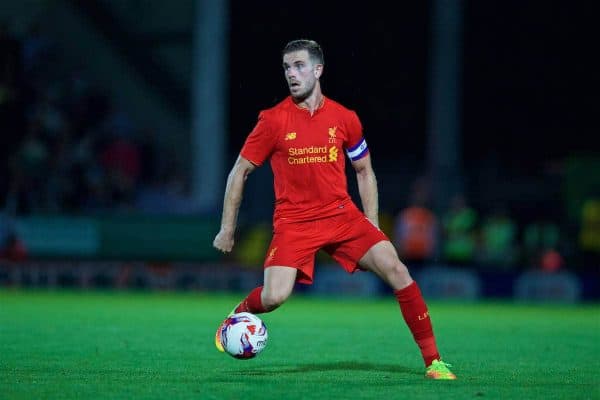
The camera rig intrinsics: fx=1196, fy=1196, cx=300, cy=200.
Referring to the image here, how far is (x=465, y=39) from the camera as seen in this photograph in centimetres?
2633

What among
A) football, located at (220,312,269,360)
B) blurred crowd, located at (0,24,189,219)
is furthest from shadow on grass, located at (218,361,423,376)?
blurred crowd, located at (0,24,189,219)

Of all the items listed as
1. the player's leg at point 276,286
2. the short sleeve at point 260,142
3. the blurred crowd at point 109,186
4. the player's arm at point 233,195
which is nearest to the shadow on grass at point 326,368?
the player's leg at point 276,286

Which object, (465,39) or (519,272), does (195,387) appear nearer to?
(519,272)

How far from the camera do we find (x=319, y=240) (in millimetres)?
7766

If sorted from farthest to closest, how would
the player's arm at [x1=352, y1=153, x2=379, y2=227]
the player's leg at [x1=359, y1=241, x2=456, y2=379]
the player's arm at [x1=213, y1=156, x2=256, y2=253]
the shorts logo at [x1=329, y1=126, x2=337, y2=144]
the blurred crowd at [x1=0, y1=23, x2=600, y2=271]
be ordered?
the blurred crowd at [x1=0, y1=23, x2=600, y2=271] → the player's arm at [x1=352, y1=153, x2=379, y2=227] → the shorts logo at [x1=329, y1=126, x2=337, y2=144] → the player's arm at [x1=213, y1=156, x2=256, y2=253] → the player's leg at [x1=359, y1=241, x2=456, y2=379]

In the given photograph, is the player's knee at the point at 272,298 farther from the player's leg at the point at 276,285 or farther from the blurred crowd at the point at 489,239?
the blurred crowd at the point at 489,239

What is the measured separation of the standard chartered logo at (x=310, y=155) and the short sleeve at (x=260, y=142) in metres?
0.15

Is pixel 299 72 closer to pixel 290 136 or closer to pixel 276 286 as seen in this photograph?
pixel 290 136

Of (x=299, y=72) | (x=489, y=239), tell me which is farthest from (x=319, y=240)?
(x=489, y=239)

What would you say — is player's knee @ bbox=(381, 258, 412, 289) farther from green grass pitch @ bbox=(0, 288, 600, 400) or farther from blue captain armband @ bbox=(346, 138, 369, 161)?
blue captain armband @ bbox=(346, 138, 369, 161)

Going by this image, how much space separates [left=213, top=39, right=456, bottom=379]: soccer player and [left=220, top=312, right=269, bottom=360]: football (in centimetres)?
19

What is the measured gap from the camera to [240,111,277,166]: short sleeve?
25.3 feet

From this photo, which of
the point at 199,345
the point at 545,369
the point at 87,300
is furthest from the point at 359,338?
the point at 87,300

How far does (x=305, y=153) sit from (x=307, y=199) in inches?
12.1
